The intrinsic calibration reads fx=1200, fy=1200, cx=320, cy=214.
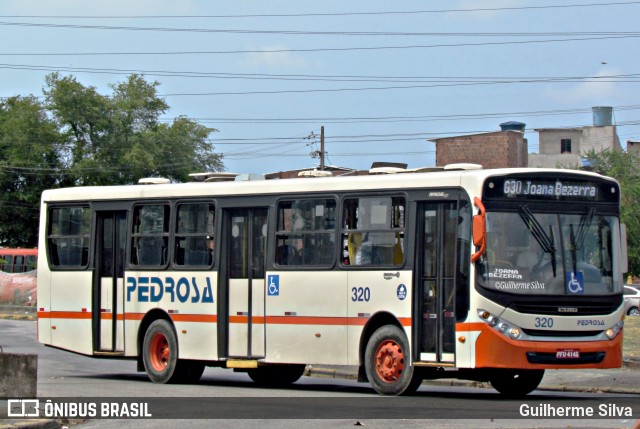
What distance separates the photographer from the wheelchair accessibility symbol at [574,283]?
16.4 meters

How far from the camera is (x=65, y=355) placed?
28641 mm

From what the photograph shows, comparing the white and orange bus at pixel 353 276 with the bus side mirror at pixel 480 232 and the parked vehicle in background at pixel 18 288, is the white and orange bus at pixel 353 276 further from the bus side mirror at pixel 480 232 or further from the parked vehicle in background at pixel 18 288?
the parked vehicle in background at pixel 18 288

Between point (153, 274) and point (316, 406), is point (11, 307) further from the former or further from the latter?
point (316, 406)

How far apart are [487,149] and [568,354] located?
56.4 meters

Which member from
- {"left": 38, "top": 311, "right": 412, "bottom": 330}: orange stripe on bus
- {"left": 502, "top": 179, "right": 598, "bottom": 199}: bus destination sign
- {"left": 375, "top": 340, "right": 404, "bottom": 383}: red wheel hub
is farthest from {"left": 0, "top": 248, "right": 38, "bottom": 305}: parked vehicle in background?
{"left": 502, "top": 179, "right": 598, "bottom": 199}: bus destination sign

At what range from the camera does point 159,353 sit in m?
20.8

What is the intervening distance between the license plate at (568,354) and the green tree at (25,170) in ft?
238

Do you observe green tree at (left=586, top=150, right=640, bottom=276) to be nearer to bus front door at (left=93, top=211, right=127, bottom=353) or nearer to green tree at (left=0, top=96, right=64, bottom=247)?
green tree at (left=0, top=96, right=64, bottom=247)

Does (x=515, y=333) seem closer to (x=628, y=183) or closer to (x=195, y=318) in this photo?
(x=195, y=318)

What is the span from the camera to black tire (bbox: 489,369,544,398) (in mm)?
17391

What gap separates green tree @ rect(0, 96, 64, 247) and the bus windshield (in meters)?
72.1

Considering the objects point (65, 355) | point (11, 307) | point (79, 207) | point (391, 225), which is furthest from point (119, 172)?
point (391, 225)

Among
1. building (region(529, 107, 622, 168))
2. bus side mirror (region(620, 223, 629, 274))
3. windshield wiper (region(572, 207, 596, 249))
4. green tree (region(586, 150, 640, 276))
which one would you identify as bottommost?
bus side mirror (region(620, 223, 629, 274))

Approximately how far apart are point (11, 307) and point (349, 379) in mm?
31262
